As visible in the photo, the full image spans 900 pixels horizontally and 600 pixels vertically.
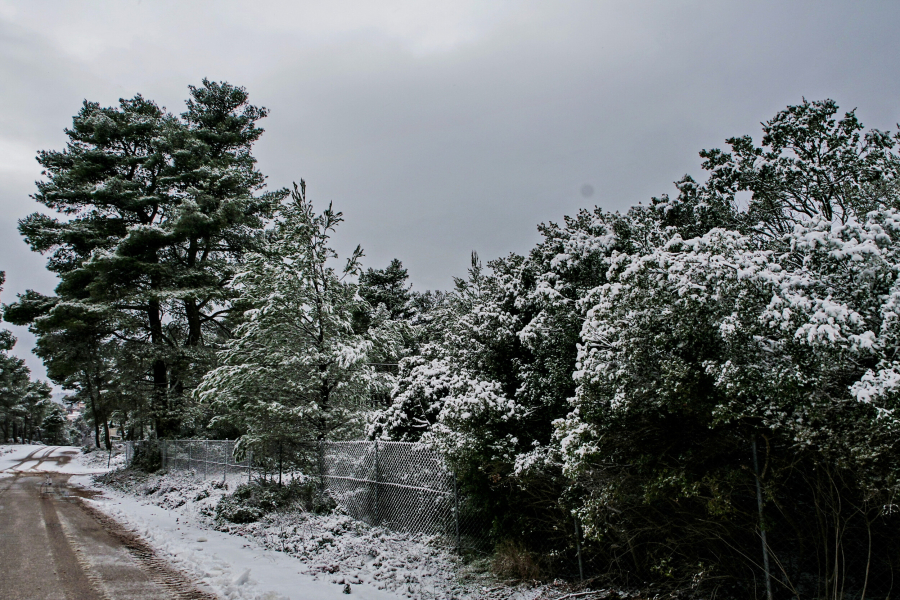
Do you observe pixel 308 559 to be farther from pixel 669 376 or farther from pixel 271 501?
pixel 669 376

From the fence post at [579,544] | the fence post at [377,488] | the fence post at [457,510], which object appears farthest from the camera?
the fence post at [377,488]

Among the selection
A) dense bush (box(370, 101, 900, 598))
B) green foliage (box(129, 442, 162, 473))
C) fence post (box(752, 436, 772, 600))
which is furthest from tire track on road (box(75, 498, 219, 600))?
green foliage (box(129, 442, 162, 473))

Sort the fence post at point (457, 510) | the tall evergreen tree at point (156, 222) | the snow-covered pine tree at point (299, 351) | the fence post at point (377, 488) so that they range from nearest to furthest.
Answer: the fence post at point (457, 510) → the fence post at point (377, 488) → the snow-covered pine tree at point (299, 351) → the tall evergreen tree at point (156, 222)

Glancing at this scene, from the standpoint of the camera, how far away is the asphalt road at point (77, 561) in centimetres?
591

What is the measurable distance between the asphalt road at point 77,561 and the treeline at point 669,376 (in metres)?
3.09

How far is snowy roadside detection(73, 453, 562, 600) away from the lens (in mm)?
5992

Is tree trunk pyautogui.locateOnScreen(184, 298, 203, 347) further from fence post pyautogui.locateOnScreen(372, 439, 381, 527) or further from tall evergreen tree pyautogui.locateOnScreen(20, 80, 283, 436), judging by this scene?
fence post pyautogui.locateOnScreen(372, 439, 381, 527)

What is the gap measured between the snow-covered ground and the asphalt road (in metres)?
0.31

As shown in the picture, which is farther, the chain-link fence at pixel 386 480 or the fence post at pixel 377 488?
the fence post at pixel 377 488

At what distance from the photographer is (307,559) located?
749cm

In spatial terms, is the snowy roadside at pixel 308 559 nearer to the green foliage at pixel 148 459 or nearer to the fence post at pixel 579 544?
the fence post at pixel 579 544

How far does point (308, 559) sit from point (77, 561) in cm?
319

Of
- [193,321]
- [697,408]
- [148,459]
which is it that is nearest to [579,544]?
[697,408]

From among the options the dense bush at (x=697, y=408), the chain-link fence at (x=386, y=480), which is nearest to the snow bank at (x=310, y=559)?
the chain-link fence at (x=386, y=480)
